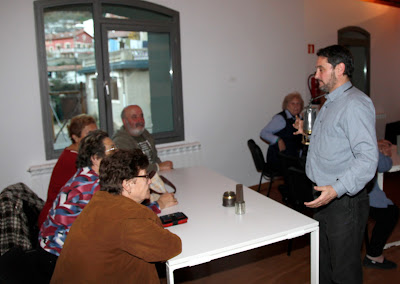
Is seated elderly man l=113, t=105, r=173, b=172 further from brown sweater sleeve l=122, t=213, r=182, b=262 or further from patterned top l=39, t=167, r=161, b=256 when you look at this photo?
brown sweater sleeve l=122, t=213, r=182, b=262

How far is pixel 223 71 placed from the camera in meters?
5.09

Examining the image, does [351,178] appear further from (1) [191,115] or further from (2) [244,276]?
(1) [191,115]

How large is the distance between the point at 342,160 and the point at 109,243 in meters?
1.30

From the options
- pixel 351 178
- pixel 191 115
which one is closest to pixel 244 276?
pixel 351 178

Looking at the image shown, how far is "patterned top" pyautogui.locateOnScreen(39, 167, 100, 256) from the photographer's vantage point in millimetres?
2032

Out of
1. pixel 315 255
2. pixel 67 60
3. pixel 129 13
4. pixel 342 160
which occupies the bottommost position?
pixel 315 255

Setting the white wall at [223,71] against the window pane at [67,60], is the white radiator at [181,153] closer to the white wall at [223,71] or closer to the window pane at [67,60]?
the white wall at [223,71]

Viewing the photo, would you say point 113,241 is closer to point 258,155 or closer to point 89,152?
point 89,152

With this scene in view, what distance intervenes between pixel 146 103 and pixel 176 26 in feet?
3.35

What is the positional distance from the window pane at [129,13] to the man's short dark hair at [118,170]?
3.02 meters

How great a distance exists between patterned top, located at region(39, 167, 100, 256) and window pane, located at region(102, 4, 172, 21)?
279 cm

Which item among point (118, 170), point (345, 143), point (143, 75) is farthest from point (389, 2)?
point (118, 170)

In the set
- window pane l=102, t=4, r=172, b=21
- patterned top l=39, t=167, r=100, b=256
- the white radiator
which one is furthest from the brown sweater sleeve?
window pane l=102, t=4, r=172, b=21

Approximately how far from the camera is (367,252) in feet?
10.2
